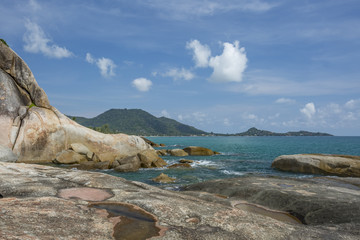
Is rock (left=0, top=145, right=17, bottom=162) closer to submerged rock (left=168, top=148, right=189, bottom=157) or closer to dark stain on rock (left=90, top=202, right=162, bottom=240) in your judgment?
dark stain on rock (left=90, top=202, right=162, bottom=240)

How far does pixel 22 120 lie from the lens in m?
25.7

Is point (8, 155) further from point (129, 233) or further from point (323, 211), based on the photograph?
point (323, 211)

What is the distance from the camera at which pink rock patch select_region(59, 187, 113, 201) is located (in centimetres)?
624

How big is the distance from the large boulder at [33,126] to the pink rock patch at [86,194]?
22.1 m

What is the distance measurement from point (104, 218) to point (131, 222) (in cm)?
56

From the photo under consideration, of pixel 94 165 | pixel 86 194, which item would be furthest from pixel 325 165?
pixel 86 194

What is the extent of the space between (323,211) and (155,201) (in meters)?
5.81

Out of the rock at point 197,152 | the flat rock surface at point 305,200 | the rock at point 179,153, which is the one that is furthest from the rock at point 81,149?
the rock at point 197,152

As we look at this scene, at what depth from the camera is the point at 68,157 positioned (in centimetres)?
2662

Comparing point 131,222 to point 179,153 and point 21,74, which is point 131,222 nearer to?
point 21,74

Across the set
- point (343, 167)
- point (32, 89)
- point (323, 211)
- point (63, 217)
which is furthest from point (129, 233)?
point (32, 89)

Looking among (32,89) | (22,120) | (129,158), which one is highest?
(32,89)

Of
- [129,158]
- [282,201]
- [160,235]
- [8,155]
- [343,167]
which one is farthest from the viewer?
[129,158]

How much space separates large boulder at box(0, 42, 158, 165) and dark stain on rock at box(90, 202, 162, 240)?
2363 cm
